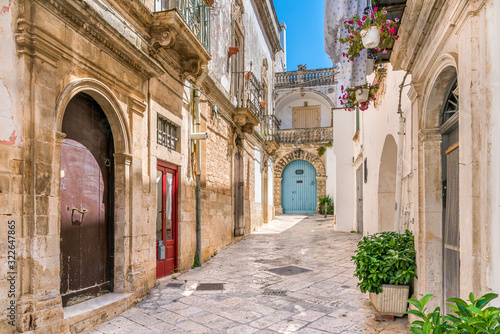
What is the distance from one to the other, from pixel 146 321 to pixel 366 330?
8.01 ft

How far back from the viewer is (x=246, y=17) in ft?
44.5

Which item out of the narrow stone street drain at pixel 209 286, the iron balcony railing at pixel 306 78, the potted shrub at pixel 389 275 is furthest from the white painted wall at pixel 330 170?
the potted shrub at pixel 389 275

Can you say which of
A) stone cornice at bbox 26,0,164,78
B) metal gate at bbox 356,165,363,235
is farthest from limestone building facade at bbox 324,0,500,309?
metal gate at bbox 356,165,363,235

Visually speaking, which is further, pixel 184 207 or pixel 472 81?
pixel 184 207

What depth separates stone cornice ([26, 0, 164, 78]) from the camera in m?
3.57

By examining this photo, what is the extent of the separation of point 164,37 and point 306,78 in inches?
777

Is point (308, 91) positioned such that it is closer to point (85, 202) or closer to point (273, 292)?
point (273, 292)

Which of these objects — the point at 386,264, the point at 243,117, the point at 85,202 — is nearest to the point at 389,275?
the point at 386,264

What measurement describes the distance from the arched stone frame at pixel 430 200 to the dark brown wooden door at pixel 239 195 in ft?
26.3

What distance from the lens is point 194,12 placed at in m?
7.40

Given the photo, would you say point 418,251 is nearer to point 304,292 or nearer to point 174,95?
point 304,292

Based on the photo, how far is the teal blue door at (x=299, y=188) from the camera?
23.1 metres

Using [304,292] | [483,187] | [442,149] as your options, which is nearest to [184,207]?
[304,292]

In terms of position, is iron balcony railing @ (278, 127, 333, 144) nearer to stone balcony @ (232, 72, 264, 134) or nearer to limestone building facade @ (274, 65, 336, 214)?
limestone building facade @ (274, 65, 336, 214)
